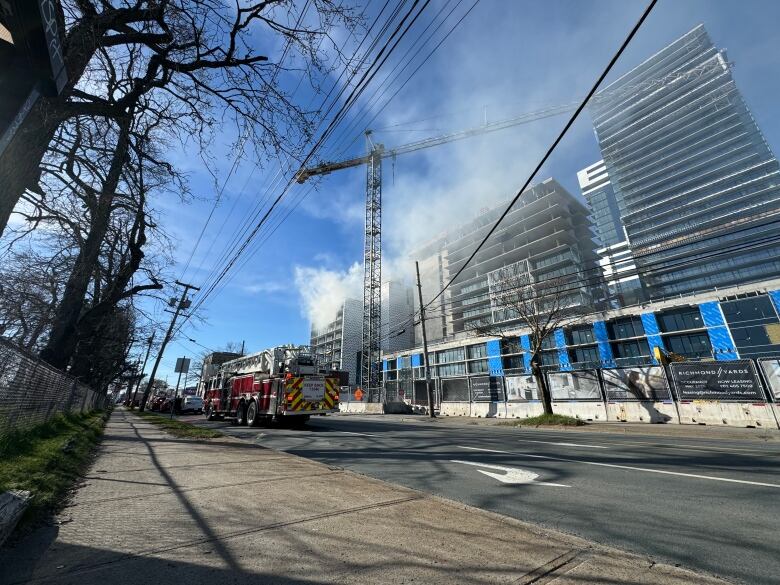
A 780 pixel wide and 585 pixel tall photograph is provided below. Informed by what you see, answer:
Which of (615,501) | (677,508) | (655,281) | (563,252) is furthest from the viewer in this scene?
(655,281)

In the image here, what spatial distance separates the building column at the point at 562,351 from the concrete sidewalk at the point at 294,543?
52527mm

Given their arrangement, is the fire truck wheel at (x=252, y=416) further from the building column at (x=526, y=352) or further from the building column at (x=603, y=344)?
the building column at (x=603, y=344)

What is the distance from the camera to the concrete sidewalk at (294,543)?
2.45 metres

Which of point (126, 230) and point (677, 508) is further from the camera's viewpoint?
point (126, 230)

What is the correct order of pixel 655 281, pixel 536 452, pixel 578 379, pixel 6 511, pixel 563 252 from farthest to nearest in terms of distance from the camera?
1. pixel 655 281
2. pixel 563 252
3. pixel 578 379
4. pixel 536 452
5. pixel 6 511

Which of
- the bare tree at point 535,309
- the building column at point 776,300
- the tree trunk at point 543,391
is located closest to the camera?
the tree trunk at point 543,391

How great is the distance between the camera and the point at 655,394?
19594mm

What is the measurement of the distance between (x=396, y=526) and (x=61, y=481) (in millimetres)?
4628

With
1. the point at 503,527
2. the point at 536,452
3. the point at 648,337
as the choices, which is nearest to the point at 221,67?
the point at 503,527

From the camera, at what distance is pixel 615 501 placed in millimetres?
4434

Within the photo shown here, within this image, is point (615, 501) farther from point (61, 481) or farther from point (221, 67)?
point (221, 67)

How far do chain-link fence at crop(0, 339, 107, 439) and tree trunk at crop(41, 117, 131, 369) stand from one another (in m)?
3.02

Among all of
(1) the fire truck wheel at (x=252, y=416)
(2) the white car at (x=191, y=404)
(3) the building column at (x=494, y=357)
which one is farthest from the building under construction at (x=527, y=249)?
(1) the fire truck wheel at (x=252, y=416)

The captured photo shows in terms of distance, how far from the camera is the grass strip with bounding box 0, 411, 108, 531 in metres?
3.68
